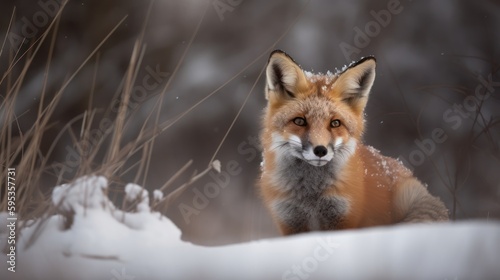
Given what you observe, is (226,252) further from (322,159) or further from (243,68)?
(243,68)

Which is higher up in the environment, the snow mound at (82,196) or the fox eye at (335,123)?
the fox eye at (335,123)

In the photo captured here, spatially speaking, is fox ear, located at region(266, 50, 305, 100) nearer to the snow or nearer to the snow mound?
the snow

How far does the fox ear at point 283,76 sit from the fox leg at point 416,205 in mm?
826

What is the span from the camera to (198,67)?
617 centimetres

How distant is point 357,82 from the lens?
3.10 metres

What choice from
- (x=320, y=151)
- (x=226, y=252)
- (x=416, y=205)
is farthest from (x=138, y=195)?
(x=416, y=205)

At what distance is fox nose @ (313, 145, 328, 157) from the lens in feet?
9.39

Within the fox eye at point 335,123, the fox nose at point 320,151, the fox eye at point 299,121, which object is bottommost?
the fox nose at point 320,151

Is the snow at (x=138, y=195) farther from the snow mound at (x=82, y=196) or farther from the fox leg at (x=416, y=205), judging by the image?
the fox leg at (x=416, y=205)

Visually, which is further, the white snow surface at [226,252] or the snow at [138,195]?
the snow at [138,195]

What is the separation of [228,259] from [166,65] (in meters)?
3.60

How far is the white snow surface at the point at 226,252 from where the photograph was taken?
2.32 metres

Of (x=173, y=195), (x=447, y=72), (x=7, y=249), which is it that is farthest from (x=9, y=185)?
(x=447, y=72)

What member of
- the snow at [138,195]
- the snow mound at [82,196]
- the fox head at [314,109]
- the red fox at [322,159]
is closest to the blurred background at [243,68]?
the red fox at [322,159]
